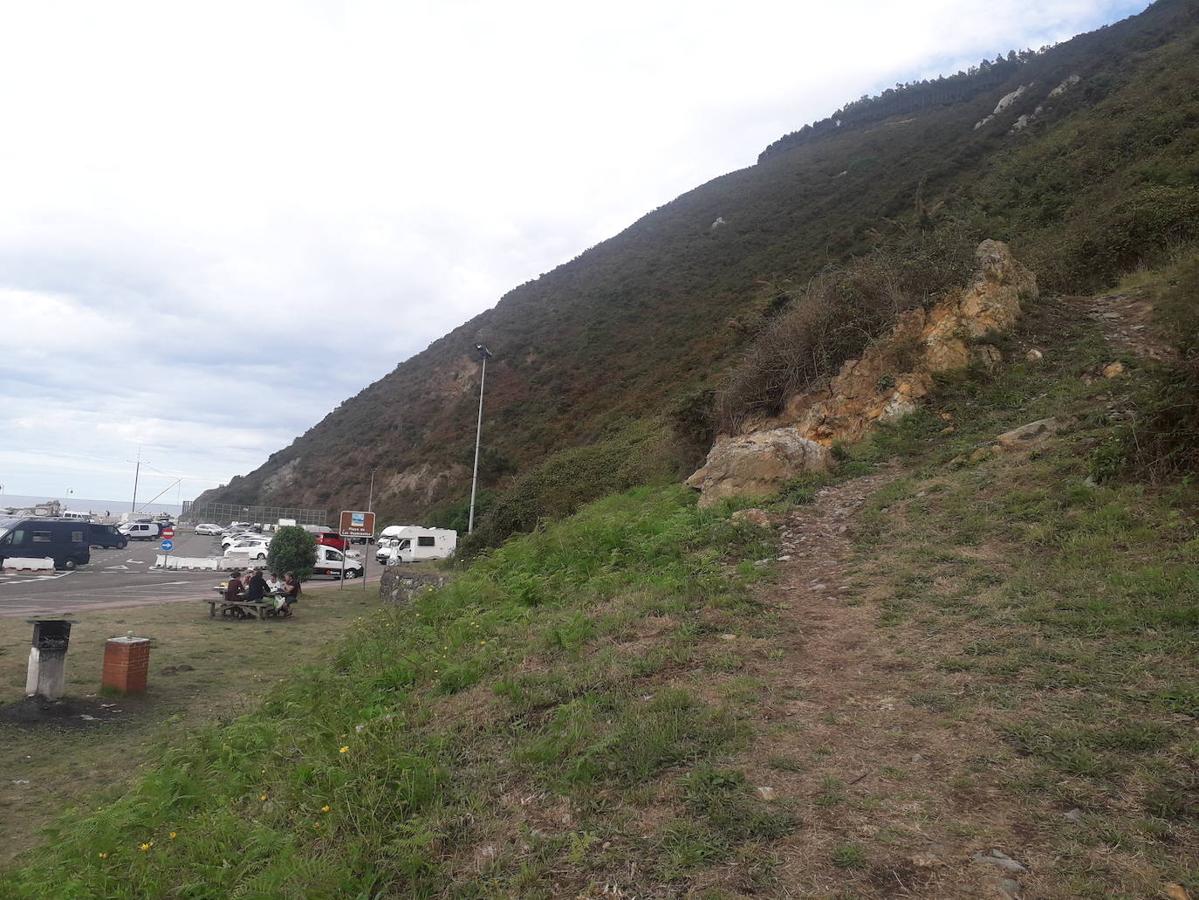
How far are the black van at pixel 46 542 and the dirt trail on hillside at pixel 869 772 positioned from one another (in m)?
27.8

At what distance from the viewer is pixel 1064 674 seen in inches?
151

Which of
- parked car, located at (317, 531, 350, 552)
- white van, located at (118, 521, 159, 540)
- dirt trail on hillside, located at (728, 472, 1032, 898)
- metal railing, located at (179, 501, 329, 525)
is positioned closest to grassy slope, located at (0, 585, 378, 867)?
dirt trail on hillside, located at (728, 472, 1032, 898)

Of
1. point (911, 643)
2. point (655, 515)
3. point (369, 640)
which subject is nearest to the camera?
point (911, 643)

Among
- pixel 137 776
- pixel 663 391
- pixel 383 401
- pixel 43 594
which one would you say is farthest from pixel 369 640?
pixel 383 401

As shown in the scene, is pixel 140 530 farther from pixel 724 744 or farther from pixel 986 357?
pixel 724 744

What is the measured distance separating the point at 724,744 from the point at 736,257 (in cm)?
4530

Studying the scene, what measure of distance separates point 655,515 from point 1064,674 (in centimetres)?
651

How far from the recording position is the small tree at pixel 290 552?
22.8 m

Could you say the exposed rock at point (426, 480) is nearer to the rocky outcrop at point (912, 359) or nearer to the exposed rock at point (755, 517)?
the rocky outcrop at point (912, 359)

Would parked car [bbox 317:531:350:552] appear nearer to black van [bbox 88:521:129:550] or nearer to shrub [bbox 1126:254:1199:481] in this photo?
black van [bbox 88:521:129:550]

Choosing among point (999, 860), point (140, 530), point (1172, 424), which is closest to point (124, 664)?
point (999, 860)

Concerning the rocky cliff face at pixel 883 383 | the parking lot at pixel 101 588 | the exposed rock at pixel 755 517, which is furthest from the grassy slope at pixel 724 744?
the parking lot at pixel 101 588

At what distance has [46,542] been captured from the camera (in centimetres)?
2423

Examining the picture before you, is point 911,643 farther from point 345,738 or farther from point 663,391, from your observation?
point 663,391
